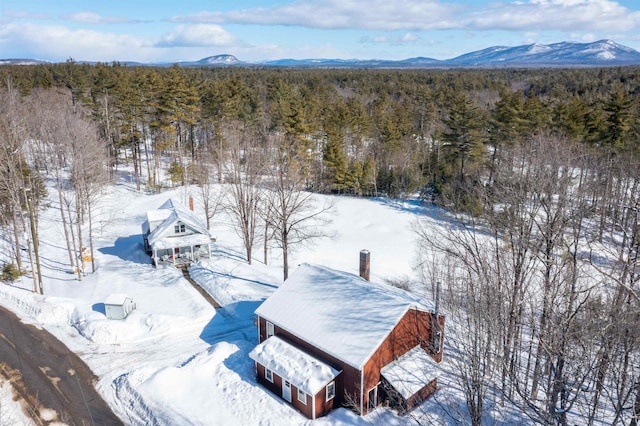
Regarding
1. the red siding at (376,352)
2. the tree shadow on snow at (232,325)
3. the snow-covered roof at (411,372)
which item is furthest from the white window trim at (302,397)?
the tree shadow on snow at (232,325)

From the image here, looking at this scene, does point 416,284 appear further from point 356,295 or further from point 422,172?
point 422,172

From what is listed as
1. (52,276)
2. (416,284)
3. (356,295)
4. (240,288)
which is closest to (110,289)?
(52,276)

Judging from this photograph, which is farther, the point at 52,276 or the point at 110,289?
the point at 52,276

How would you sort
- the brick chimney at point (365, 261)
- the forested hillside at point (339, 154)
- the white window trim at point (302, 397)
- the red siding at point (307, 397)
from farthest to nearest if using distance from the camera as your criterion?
the forested hillside at point (339, 154)
the brick chimney at point (365, 261)
the white window trim at point (302, 397)
the red siding at point (307, 397)

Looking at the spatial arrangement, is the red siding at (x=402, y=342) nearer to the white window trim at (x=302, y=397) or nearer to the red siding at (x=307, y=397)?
the red siding at (x=307, y=397)

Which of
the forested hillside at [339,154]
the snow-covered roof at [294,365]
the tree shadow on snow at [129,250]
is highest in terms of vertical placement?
the forested hillside at [339,154]

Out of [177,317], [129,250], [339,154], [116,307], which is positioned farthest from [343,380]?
[339,154]

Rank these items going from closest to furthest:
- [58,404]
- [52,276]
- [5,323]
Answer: [58,404] < [5,323] < [52,276]
